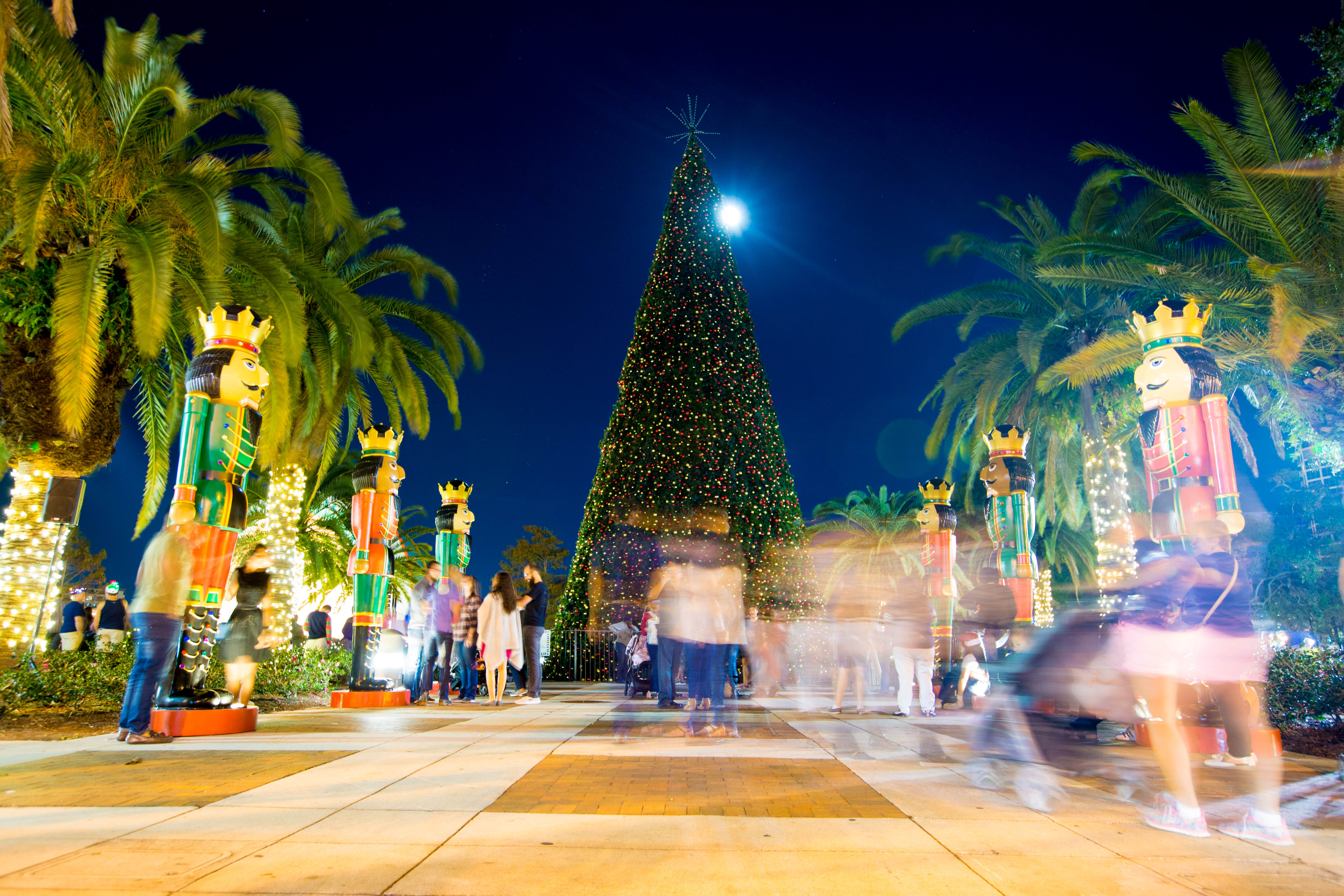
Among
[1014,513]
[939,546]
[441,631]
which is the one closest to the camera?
[441,631]

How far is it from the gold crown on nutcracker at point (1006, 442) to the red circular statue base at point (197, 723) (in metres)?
10.8

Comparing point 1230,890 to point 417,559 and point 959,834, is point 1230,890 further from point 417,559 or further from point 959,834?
point 417,559

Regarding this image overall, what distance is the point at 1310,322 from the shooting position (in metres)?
7.93

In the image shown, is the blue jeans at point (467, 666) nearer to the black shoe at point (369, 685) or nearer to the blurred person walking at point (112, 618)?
the black shoe at point (369, 685)

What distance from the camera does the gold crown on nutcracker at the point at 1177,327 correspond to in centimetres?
630

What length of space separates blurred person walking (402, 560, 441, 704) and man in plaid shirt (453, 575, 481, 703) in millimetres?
473

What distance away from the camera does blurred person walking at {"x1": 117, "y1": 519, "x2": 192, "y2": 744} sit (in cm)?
622

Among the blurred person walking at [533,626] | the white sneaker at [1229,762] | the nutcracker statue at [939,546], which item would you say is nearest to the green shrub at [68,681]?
the blurred person walking at [533,626]

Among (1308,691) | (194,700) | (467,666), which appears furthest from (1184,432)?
(467,666)

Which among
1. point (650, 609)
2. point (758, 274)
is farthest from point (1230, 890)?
point (758, 274)

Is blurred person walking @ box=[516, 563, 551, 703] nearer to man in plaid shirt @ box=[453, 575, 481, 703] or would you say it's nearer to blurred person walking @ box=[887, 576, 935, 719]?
man in plaid shirt @ box=[453, 575, 481, 703]

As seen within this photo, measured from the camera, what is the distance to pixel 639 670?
12594 millimetres

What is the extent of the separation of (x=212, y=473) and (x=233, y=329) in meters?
1.36

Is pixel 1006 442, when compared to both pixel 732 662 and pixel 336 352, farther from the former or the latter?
pixel 336 352
